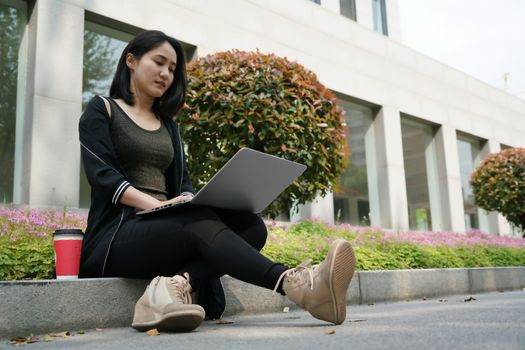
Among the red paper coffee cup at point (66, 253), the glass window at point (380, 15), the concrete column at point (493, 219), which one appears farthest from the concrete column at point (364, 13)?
the red paper coffee cup at point (66, 253)

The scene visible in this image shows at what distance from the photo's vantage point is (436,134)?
1393cm

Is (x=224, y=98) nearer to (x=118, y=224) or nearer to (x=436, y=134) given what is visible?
(x=118, y=224)

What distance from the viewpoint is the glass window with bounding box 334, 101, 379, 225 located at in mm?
11391

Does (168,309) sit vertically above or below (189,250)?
below

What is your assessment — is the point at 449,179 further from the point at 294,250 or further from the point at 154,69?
the point at 154,69

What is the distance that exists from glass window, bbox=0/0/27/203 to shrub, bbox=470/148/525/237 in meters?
9.43

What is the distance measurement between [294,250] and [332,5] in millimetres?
8962

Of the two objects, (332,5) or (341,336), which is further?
(332,5)

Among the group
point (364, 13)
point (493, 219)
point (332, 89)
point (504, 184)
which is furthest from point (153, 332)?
point (493, 219)

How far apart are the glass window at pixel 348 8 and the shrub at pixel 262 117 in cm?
751

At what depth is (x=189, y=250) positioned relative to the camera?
8.95ft

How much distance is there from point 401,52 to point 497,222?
226 inches

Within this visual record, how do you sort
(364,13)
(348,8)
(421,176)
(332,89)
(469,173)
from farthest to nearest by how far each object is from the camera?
1. (469,173)
2. (421,176)
3. (364,13)
4. (348,8)
5. (332,89)

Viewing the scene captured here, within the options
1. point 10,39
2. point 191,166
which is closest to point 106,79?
point 10,39
